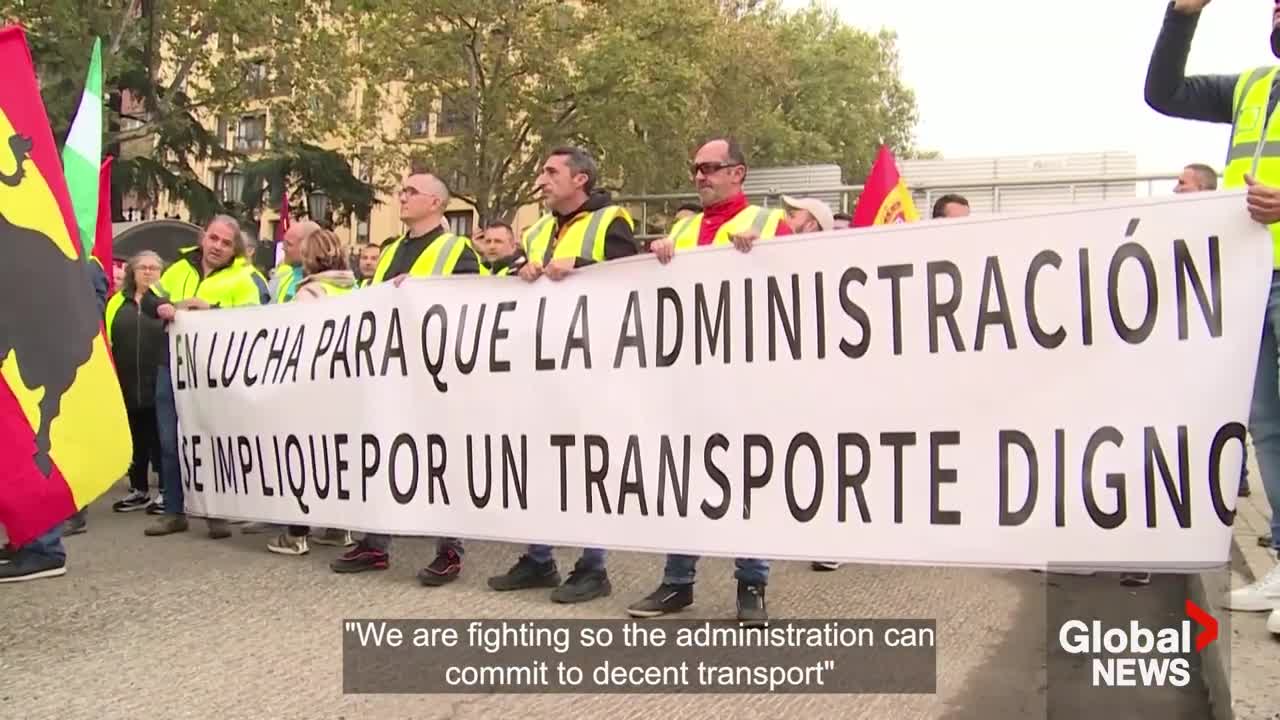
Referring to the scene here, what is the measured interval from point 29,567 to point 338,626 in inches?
73.4

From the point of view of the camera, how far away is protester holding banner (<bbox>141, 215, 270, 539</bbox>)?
6.40 m

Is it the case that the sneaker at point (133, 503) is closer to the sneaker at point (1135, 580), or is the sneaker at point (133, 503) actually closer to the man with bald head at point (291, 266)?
the man with bald head at point (291, 266)

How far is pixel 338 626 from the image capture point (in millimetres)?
4418

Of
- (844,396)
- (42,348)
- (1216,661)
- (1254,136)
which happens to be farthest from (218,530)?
(1254,136)

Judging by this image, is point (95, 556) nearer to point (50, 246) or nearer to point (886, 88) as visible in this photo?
point (50, 246)

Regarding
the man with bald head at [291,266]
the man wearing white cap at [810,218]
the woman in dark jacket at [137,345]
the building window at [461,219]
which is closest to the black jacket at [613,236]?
the man wearing white cap at [810,218]

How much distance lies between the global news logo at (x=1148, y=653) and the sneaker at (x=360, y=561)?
3.14 meters

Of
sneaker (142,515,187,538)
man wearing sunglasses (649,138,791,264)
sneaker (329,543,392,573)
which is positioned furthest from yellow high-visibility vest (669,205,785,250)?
sneaker (142,515,187,538)

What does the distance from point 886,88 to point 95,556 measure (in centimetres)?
5240

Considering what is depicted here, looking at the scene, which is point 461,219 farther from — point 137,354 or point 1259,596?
point 1259,596

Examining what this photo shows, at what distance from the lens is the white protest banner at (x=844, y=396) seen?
10.3ft

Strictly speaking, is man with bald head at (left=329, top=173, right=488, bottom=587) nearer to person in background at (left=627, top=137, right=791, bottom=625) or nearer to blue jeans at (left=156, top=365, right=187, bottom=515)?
person in background at (left=627, top=137, right=791, bottom=625)

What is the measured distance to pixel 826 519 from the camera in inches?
144

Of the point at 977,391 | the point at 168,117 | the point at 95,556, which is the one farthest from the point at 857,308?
the point at 168,117
